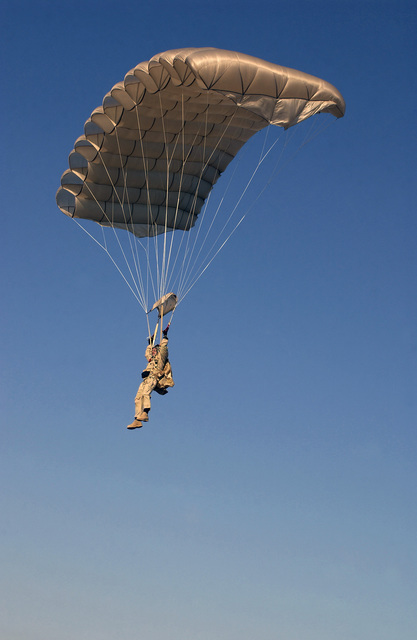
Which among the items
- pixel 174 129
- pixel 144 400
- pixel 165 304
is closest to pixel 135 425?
pixel 144 400

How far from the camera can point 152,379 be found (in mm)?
25047

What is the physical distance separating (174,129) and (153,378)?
237 inches

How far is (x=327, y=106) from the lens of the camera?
81.7ft

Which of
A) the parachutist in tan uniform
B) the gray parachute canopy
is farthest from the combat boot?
the gray parachute canopy

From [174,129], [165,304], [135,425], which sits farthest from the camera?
[174,129]

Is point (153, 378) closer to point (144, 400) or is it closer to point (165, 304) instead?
point (144, 400)

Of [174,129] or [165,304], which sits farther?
[174,129]

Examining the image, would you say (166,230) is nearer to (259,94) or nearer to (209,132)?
(209,132)

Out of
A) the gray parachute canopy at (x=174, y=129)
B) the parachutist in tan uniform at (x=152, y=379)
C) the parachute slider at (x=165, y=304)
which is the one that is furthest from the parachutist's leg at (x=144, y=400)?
the gray parachute canopy at (x=174, y=129)

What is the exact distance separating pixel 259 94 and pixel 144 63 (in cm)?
270

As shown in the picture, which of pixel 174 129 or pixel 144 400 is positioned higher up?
pixel 174 129

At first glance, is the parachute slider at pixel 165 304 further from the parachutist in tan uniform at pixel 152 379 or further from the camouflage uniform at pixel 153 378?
the camouflage uniform at pixel 153 378

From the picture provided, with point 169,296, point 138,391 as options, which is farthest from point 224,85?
point 138,391

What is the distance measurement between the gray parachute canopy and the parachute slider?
7.92 feet
